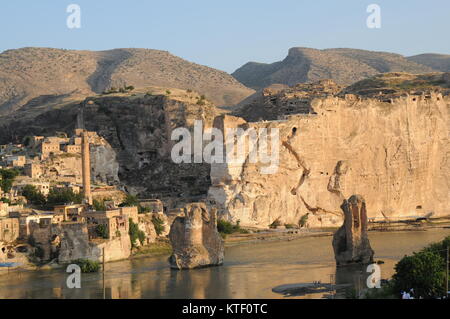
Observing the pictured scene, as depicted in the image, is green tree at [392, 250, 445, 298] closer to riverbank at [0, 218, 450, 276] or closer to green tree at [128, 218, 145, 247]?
riverbank at [0, 218, 450, 276]

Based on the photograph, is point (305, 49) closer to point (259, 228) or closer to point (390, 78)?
point (390, 78)

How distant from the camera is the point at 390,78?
9188cm

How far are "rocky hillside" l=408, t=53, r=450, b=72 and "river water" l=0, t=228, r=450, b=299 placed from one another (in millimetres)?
115825

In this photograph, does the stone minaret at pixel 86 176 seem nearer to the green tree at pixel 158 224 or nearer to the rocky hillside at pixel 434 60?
the green tree at pixel 158 224

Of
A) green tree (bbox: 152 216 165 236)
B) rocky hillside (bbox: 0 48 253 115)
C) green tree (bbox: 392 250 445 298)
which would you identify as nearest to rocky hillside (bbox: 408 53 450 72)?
rocky hillside (bbox: 0 48 253 115)

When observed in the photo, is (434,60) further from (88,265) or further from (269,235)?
(88,265)

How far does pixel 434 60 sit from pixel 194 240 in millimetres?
132225

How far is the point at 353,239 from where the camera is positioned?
Result: 1720 inches

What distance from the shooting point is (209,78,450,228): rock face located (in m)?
61.9

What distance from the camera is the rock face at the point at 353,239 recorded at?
43688mm

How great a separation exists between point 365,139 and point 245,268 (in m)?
26.2

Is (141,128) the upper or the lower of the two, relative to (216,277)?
upper

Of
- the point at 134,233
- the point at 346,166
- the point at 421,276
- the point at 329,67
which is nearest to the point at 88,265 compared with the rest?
the point at 134,233
